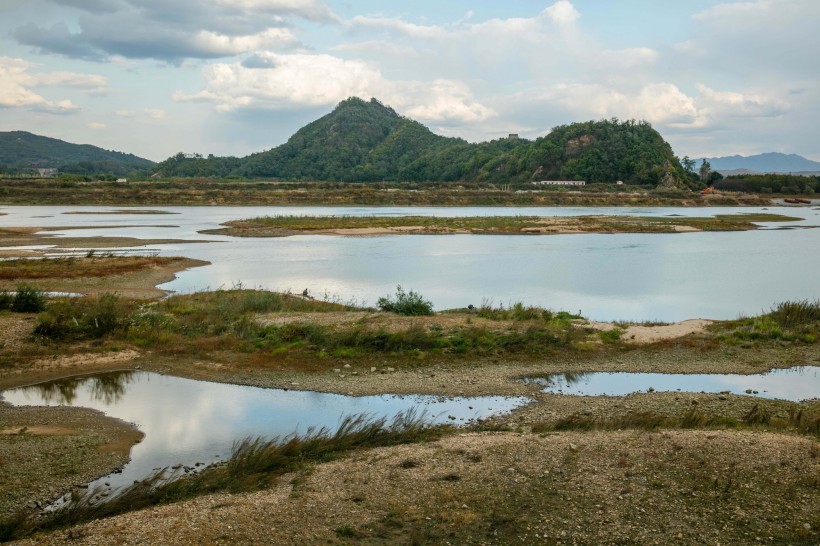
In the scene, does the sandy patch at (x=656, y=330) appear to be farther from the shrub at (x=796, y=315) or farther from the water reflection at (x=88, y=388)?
the water reflection at (x=88, y=388)

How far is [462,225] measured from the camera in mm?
65625

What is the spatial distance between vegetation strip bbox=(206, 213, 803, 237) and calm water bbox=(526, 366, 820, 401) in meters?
42.6

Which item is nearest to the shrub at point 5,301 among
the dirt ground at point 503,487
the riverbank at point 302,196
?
the dirt ground at point 503,487

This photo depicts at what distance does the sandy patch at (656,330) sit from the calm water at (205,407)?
667 centimetres

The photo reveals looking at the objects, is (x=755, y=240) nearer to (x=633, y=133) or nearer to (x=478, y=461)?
(x=478, y=461)

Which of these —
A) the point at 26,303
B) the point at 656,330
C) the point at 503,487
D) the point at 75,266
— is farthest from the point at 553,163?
the point at 503,487

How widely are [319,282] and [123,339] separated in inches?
538

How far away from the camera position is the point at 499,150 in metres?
189

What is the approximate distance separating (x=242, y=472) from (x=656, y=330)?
1467 cm

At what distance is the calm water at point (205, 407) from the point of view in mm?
12398

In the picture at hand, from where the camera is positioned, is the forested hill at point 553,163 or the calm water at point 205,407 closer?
the calm water at point 205,407

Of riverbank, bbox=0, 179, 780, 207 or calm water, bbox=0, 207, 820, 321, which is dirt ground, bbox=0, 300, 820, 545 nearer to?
calm water, bbox=0, 207, 820, 321

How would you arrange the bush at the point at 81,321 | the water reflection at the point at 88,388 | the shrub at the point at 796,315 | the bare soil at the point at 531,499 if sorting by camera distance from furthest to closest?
1. the shrub at the point at 796,315
2. the bush at the point at 81,321
3. the water reflection at the point at 88,388
4. the bare soil at the point at 531,499

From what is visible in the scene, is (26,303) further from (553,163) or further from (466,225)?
(553,163)
